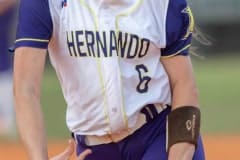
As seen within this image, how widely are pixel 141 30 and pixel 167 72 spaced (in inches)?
8.2

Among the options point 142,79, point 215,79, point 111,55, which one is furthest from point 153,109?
point 215,79

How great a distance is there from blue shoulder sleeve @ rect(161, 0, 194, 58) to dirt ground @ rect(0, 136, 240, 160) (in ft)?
16.6

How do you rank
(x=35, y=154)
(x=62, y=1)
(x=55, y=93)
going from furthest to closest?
(x=55, y=93) < (x=62, y=1) < (x=35, y=154)

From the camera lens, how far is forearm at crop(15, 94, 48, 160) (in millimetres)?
3352

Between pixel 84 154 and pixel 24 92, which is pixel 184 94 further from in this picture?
pixel 24 92

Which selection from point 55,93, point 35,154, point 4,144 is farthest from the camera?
point 55,93

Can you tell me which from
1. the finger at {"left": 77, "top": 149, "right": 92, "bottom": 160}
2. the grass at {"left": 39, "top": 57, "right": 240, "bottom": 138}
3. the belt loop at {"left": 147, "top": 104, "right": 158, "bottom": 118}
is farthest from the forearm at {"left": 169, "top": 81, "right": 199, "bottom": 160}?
the grass at {"left": 39, "top": 57, "right": 240, "bottom": 138}


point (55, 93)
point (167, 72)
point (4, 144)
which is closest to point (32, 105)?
point (167, 72)

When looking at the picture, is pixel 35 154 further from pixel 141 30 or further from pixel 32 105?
pixel 141 30

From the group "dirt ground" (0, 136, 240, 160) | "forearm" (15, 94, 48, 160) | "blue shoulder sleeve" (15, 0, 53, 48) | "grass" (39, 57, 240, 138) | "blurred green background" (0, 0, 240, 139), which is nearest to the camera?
"forearm" (15, 94, 48, 160)

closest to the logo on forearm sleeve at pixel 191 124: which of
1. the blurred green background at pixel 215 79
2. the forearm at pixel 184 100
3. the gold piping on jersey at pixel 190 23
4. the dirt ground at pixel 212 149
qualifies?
the forearm at pixel 184 100

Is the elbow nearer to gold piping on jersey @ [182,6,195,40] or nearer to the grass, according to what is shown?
gold piping on jersey @ [182,6,195,40]

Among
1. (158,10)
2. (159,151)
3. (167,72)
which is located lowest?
(159,151)

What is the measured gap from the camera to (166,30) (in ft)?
12.1
